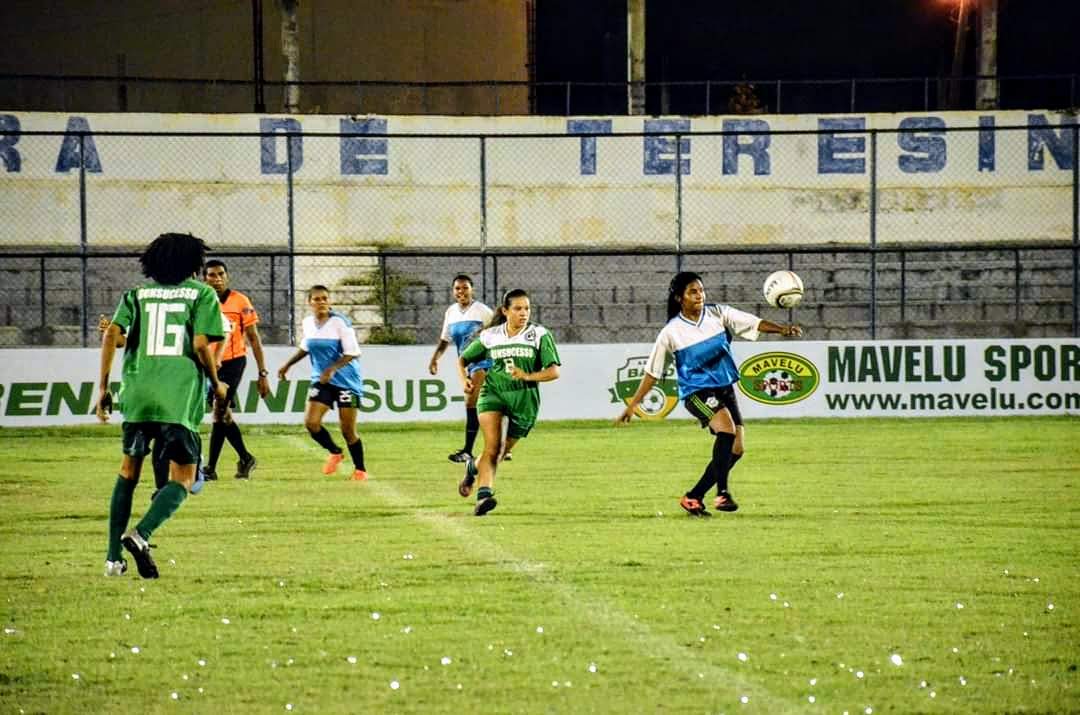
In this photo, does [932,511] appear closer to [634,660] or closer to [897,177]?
[634,660]

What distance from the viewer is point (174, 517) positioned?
12.7 m

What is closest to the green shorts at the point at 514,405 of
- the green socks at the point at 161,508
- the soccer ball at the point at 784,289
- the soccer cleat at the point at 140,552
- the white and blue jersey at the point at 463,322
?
the green socks at the point at 161,508

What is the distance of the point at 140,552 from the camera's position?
927 centimetres

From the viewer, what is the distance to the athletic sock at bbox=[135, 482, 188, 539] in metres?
9.36

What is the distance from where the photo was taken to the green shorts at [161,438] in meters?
9.23

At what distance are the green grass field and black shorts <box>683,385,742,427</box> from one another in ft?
2.42

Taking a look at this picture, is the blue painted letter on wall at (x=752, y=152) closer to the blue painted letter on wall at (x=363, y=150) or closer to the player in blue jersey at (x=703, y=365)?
the blue painted letter on wall at (x=363, y=150)

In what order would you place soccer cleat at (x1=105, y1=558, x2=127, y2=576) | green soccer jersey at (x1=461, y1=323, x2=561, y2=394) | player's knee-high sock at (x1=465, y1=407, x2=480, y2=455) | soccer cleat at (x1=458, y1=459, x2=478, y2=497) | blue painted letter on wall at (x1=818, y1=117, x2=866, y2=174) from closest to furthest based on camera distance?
1. soccer cleat at (x1=105, y1=558, x2=127, y2=576)
2. green soccer jersey at (x1=461, y1=323, x2=561, y2=394)
3. soccer cleat at (x1=458, y1=459, x2=478, y2=497)
4. player's knee-high sock at (x1=465, y1=407, x2=480, y2=455)
5. blue painted letter on wall at (x1=818, y1=117, x2=866, y2=174)

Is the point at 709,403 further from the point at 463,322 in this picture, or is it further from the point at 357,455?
the point at 463,322

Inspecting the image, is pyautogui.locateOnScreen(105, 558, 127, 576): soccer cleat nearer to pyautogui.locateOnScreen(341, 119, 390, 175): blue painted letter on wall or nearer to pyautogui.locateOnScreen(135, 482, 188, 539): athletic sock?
pyautogui.locateOnScreen(135, 482, 188, 539): athletic sock

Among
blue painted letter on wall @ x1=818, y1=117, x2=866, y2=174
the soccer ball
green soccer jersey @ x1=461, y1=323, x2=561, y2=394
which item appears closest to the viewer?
green soccer jersey @ x1=461, y1=323, x2=561, y2=394

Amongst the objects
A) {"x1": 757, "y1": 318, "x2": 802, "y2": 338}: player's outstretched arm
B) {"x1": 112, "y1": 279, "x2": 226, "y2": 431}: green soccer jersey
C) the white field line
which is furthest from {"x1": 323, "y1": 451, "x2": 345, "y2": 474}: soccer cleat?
{"x1": 112, "y1": 279, "x2": 226, "y2": 431}: green soccer jersey

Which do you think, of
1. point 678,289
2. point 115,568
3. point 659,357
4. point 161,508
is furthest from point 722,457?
point 115,568

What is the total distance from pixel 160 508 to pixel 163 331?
938mm
